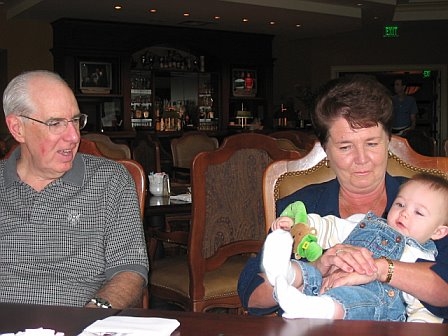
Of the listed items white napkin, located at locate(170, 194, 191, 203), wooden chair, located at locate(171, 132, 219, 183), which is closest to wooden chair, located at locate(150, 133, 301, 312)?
white napkin, located at locate(170, 194, 191, 203)

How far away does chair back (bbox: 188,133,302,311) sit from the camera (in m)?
3.11

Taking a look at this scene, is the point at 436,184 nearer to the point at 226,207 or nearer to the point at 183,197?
the point at 226,207

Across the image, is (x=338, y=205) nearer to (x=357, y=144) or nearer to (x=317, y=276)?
(x=357, y=144)

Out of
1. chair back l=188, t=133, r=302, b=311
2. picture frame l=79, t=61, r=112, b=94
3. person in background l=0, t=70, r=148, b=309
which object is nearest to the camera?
person in background l=0, t=70, r=148, b=309

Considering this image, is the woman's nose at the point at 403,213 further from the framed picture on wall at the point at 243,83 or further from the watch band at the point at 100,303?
the framed picture on wall at the point at 243,83

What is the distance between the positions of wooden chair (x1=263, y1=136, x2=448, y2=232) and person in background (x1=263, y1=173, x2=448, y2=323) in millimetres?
269

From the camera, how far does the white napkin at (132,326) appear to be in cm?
132

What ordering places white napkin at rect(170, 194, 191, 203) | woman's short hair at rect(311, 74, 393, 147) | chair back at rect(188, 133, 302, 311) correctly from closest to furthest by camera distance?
woman's short hair at rect(311, 74, 393, 147) → chair back at rect(188, 133, 302, 311) → white napkin at rect(170, 194, 191, 203)

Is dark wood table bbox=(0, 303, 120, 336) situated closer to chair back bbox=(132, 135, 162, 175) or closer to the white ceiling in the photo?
chair back bbox=(132, 135, 162, 175)

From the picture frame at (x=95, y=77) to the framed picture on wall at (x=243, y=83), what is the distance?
2344 mm

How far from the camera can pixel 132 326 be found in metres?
1.36

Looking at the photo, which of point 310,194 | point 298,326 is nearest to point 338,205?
point 310,194

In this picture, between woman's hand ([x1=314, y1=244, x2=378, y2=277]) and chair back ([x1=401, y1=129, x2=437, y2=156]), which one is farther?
chair back ([x1=401, y1=129, x2=437, y2=156])

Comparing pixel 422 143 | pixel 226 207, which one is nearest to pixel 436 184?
pixel 226 207
